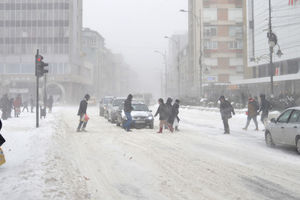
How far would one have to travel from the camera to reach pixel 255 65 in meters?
62.8

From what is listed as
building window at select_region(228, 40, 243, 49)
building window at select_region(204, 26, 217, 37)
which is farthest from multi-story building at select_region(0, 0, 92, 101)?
building window at select_region(228, 40, 243, 49)

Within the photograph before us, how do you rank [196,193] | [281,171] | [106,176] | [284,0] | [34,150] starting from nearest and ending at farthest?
[196,193]
[106,176]
[281,171]
[34,150]
[284,0]

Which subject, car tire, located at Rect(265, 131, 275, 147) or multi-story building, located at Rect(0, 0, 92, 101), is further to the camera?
multi-story building, located at Rect(0, 0, 92, 101)

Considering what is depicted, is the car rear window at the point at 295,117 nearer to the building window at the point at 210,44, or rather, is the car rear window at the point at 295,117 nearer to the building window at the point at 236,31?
the building window at the point at 210,44

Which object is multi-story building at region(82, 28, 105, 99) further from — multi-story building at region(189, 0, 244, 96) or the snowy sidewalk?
the snowy sidewalk

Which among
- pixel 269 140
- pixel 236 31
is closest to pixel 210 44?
pixel 236 31

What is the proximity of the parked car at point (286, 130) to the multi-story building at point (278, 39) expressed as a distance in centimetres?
3018

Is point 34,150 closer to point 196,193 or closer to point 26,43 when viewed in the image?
point 196,193

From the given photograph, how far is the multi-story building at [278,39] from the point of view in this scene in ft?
168

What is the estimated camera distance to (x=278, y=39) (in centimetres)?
5756

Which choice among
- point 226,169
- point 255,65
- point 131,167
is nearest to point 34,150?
point 131,167

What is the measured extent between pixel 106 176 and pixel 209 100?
115 ft

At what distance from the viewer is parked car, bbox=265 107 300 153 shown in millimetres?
9969

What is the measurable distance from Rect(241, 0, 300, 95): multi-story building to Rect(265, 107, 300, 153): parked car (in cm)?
3018
